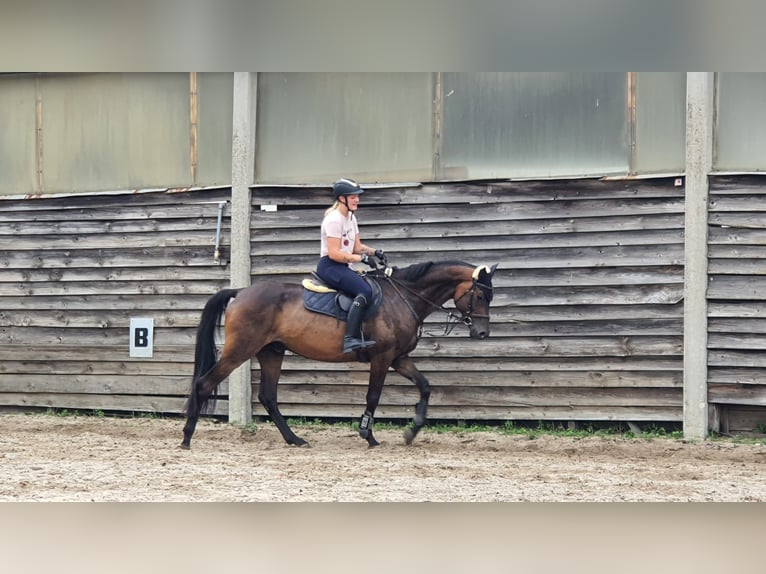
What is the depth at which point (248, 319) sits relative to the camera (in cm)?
942

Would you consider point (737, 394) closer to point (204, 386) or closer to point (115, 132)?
point (204, 386)

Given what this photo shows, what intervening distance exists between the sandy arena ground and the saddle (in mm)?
1223

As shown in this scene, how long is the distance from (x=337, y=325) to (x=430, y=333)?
175cm

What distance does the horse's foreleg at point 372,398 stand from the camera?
952 centimetres

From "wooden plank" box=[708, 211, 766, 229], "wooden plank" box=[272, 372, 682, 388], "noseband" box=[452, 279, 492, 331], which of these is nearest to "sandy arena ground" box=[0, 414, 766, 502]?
"wooden plank" box=[272, 372, 682, 388]

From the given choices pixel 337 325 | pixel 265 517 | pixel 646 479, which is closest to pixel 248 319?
pixel 337 325

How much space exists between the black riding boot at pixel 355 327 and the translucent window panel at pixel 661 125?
3090 millimetres

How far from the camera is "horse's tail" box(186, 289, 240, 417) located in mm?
9445

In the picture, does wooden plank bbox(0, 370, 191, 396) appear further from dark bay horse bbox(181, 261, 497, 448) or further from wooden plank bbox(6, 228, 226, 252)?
dark bay horse bbox(181, 261, 497, 448)

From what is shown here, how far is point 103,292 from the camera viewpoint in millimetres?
12156

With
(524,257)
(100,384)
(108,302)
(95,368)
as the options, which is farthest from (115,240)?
(524,257)

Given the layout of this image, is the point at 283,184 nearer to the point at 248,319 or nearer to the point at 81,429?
the point at 248,319

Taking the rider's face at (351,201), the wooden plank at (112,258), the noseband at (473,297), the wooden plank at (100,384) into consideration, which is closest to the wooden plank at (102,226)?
the wooden plank at (112,258)

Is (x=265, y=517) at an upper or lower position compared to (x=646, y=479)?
upper
